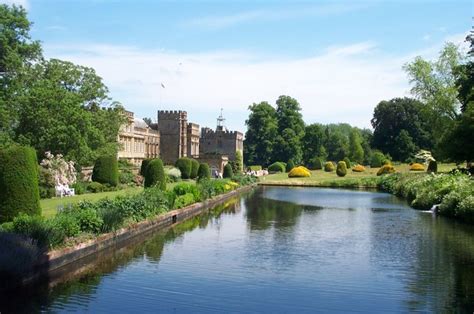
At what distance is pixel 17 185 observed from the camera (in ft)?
41.6

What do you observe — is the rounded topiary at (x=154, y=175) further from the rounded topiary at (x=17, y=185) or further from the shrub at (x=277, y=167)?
the shrub at (x=277, y=167)

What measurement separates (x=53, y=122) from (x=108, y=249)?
16.6 metres

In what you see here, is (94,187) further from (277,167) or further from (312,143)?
(312,143)

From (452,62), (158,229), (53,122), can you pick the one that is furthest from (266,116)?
(158,229)

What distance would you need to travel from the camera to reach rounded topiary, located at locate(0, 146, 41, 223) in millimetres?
12594

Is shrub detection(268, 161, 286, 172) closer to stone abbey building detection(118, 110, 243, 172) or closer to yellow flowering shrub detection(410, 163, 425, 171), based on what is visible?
stone abbey building detection(118, 110, 243, 172)

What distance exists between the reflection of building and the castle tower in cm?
102

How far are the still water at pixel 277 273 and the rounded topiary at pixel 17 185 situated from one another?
7.02ft

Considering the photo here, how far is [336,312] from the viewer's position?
28.6 feet

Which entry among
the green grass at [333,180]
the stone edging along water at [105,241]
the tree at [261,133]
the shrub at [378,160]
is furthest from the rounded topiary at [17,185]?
the tree at [261,133]

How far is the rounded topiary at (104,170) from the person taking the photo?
29.1 metres

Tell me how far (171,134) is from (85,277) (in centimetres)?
5261

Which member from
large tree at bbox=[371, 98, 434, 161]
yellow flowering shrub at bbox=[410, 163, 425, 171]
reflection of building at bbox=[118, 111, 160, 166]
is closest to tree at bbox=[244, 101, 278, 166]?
large tree at bbox=[371, 98, 434, 161]

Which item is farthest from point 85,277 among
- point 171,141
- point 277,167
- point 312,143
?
point 312,143
